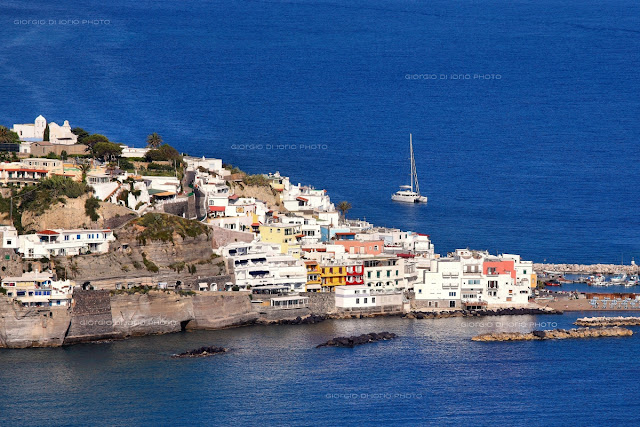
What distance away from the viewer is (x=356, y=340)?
3521 inches

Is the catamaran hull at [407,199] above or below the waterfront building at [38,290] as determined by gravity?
above

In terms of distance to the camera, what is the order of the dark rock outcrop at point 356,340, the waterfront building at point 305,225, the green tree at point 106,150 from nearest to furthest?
A: the dark rock outcrop at point 356,340
the waterfront building at point 305,225
the green tree at point 106,150

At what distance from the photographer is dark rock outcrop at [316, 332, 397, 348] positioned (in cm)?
8894

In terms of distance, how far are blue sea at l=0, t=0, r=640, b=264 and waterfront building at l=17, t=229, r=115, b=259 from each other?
27687 mm

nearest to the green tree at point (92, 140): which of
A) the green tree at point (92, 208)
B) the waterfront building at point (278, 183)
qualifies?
the waterfront building at point (278, 183)

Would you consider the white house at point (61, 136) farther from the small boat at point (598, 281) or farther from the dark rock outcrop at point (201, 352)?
the small boat at point (598, 281)

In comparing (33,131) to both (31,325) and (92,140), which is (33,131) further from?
(31,325)

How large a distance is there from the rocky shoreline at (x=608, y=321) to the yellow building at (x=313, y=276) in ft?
46.8

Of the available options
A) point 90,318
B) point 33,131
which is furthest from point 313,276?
point 33,131

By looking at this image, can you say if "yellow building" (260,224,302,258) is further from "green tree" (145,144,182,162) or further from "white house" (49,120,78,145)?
"white house" (49,120,78,145)

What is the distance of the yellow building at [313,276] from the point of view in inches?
3841

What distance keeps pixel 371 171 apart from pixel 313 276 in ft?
160

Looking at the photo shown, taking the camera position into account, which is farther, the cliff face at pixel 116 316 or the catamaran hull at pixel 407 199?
the catamaran hull at pixel 407 199

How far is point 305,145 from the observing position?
154 m
